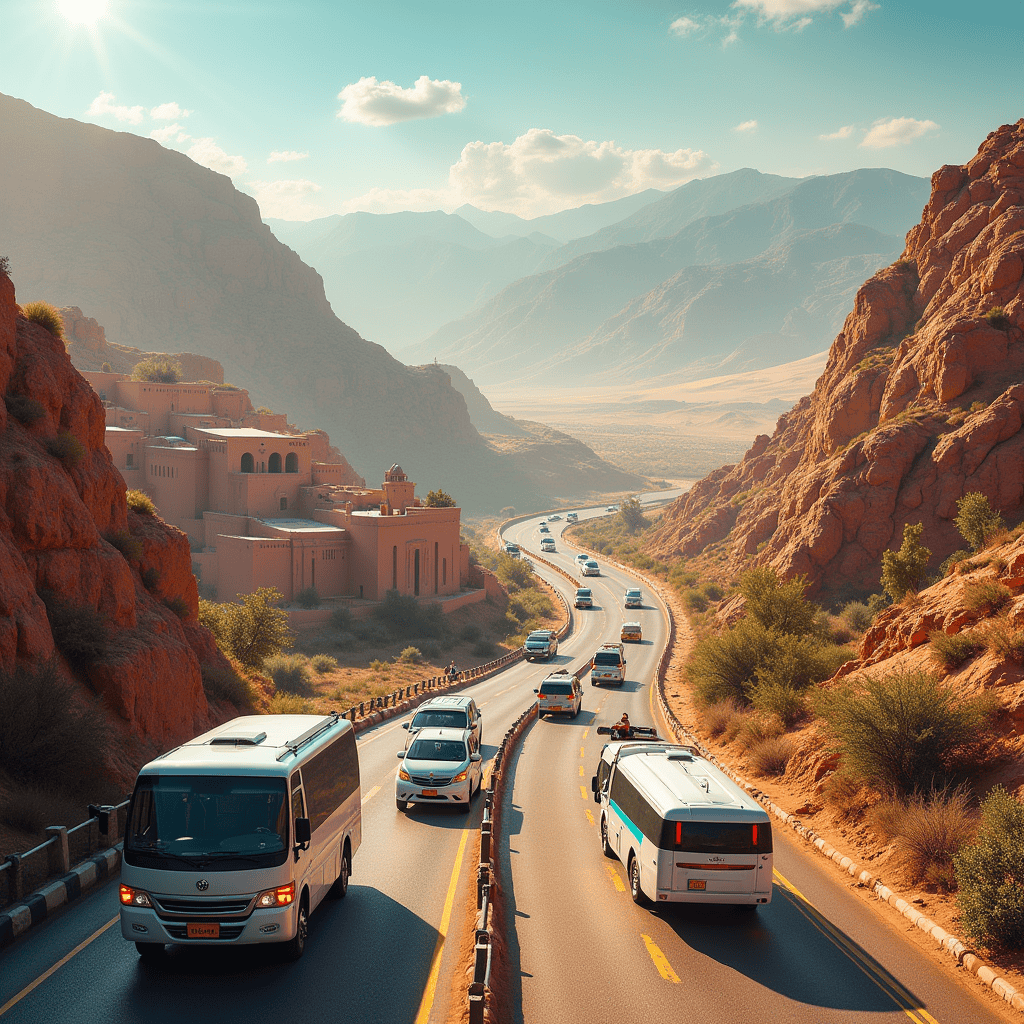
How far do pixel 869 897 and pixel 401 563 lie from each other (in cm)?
4485

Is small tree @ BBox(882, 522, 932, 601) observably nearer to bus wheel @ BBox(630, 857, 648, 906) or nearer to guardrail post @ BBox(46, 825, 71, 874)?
bus wheel @ BBox(630, 857, 648, 906)

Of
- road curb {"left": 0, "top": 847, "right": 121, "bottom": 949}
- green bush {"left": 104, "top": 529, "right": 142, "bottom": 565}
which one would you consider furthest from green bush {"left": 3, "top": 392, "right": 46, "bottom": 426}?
road curb {"left": 0, "top": 847, "right": 121, "bottom": 949}

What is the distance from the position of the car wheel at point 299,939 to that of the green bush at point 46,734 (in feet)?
20.2

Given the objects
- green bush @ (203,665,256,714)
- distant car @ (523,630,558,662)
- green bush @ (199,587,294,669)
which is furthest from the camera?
distant car @ (523,630,558,662)

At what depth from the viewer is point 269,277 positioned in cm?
14338

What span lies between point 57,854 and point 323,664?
30.6 meters

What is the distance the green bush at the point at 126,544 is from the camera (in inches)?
861

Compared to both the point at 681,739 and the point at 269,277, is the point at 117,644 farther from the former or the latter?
Result: the point at 269,277

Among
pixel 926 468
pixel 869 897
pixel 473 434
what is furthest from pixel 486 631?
pixel 473 434

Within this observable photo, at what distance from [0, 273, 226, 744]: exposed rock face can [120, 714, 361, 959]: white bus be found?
6.95m

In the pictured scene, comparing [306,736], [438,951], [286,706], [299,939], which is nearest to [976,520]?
[286,706]

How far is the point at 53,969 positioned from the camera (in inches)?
379

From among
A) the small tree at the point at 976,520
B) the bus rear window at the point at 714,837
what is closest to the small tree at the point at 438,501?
the small tree at the point at 976,520

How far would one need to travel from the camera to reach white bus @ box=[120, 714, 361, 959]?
9258mm
